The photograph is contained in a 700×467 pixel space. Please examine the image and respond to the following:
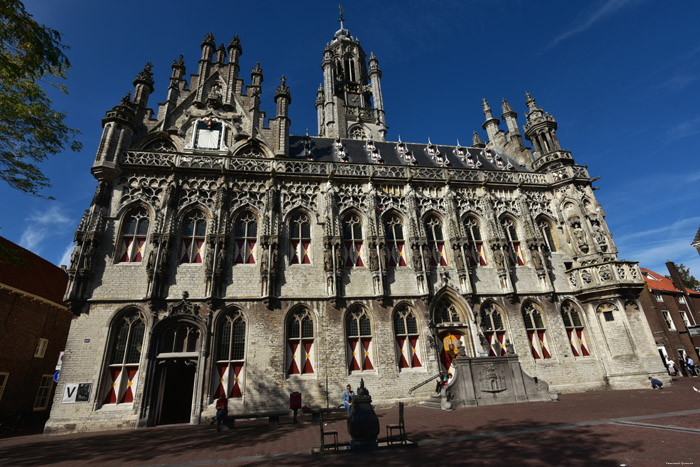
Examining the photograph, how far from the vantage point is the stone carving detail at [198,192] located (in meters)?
15.6

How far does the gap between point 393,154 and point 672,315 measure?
2821 cm

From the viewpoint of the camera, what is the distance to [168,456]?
23.8 feet

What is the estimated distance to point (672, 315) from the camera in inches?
1096

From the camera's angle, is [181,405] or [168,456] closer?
[168,456]

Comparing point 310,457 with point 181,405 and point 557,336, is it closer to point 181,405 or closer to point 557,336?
point 181,405

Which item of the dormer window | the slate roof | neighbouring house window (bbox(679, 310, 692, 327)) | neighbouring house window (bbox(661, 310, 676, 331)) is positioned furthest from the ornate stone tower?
neighbouring house window (bbox(679, 310, 692, 327))

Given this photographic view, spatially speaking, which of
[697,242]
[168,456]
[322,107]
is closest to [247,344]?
[168,456]

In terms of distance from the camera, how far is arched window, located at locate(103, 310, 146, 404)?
1238 cm

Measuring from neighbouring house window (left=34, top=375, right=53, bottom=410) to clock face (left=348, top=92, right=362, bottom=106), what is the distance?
110 feet

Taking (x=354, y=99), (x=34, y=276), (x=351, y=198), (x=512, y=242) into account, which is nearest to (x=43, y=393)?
(x=34, y=276)

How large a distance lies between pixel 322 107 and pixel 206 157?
2429cm

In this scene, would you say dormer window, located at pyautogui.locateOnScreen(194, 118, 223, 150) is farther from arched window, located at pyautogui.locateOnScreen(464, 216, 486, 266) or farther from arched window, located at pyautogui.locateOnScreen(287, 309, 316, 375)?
arched window, located at pyautogui.locateOnScreen(464, 216, 486, 266)

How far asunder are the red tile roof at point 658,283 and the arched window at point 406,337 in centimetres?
2561

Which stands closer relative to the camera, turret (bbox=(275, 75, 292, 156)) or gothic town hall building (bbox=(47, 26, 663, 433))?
gothic town hall building (bbox=(47, 26, 663, 433))
